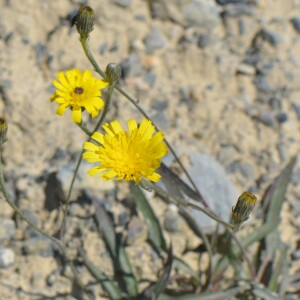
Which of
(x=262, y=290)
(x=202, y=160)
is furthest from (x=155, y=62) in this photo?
(x=262, y=290)

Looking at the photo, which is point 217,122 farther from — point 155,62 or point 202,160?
point 155,62

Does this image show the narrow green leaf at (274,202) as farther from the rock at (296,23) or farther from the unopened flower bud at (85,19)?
the unopened flower bud at (85,19)

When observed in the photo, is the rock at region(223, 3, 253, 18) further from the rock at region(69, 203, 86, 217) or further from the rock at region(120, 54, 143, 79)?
the rock at region(69, 203, 86, 217)

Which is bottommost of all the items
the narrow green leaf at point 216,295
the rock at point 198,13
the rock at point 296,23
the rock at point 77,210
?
the narrow green leaf at point 216,295

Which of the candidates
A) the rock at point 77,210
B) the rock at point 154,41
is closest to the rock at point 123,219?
the rock at point 77,210

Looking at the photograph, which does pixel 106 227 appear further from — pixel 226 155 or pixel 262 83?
pixel 262 83
